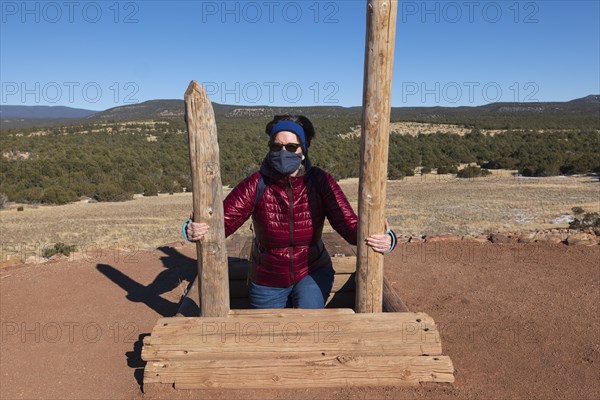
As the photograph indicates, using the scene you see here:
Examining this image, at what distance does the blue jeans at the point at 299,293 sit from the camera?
3922 millimetres

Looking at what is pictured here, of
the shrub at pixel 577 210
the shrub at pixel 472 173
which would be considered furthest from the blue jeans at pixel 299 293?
the shrub at pixel 472 173

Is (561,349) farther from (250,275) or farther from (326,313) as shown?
(250,275)

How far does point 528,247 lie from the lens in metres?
7.26

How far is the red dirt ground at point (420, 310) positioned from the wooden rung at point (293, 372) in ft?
0.19

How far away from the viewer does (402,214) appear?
12.7m

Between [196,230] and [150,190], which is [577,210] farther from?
[150,190]

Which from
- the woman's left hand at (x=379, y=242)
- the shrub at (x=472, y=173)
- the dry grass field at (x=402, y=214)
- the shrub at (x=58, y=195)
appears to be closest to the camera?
the woman's left hand at (x=379, y=242)

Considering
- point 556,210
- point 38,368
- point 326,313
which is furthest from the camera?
point 556,210

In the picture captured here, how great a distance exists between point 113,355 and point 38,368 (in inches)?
21.7

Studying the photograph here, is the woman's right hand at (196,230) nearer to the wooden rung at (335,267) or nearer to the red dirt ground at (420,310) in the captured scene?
the red dirt ground at (420,310)

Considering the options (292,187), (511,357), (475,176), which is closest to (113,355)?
(292,187)

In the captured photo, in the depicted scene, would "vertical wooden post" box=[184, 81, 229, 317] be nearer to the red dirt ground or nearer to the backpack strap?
the backpack strap

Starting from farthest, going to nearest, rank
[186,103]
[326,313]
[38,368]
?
[38,368]
[326,313]
[186,103]

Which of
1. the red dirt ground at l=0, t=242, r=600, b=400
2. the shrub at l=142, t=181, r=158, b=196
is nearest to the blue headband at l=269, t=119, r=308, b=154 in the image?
the red dirt ground at l=0, t=242, r=600, b=400
